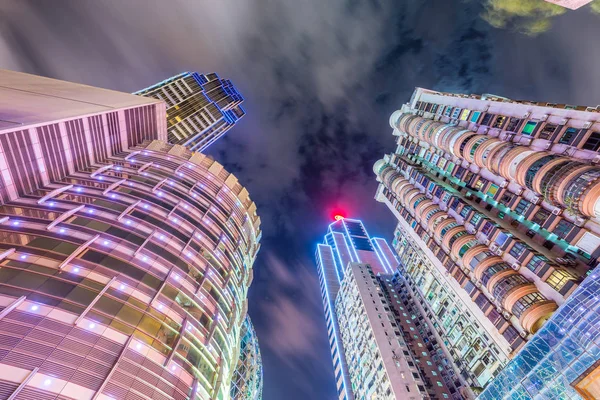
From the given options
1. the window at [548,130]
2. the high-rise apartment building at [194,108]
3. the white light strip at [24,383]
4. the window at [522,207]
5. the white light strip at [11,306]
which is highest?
the high-rise apartment building at [194,108]

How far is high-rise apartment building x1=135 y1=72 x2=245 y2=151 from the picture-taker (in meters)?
116

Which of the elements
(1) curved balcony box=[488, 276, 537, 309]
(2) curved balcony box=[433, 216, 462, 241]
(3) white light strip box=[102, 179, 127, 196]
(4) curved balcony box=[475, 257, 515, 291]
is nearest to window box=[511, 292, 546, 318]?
(1) curved balcony box=[488, 276, 537, 309]

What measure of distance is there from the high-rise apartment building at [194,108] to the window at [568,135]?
114050 mm

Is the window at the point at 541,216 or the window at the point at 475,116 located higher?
the window at the point at 475,116

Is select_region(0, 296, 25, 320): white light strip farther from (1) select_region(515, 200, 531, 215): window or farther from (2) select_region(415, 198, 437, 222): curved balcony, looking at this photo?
(2) select_region(415, 198, 437, 222): curved balcony

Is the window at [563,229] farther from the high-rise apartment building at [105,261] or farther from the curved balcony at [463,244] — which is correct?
the high-rise apartment building at [105,261]

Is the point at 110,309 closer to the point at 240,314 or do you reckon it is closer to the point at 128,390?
the point at 128,390

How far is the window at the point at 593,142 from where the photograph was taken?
976 inches

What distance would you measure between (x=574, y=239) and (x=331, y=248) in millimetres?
118962

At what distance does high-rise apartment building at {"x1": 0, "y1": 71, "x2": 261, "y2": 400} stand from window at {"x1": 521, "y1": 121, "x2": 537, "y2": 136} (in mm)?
39816

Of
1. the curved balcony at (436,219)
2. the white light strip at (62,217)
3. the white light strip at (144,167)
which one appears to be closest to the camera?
the white light strip at (62,217)

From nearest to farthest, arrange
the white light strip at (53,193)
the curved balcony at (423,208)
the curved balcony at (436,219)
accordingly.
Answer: the white light strip at (53,193), the curved balcony at (436,219), the curved balcony at (423,208)

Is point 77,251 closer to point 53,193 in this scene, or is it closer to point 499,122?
point 53,193

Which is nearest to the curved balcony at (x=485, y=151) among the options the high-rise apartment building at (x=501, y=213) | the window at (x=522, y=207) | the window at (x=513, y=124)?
the high-rise apartment building at (x=501, y=213)
